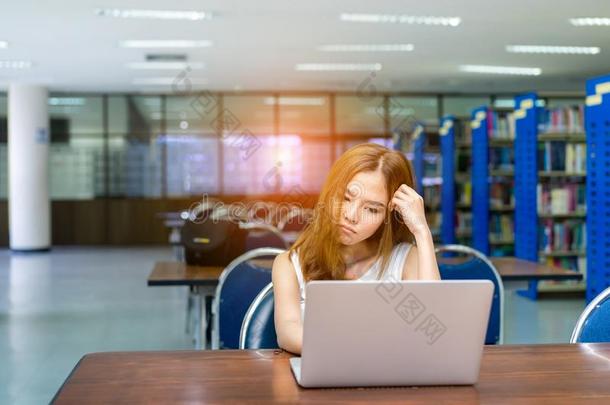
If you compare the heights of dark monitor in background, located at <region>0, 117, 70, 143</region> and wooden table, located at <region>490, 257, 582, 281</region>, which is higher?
dark monitor in background, located at <region>0, 117, 70, 143</region>

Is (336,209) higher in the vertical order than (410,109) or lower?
lower

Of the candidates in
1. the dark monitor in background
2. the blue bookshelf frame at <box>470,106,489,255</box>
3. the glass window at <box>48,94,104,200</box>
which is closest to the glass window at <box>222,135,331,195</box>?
the glass window at <box>48,94,104,200</box>

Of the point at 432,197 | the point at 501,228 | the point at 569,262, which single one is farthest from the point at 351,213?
the point at 432,197

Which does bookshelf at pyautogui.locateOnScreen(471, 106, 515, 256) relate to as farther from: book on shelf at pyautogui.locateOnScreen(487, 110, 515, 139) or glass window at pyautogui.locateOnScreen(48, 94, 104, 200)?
glass window at pyautogui.locateOnScreen(48, 94, 104, 200)

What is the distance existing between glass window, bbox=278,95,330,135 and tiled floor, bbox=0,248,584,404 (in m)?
4.50

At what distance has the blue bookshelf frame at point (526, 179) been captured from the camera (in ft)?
21.3

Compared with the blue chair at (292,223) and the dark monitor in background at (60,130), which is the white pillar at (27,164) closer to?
the dark monitor in background at (60,130)

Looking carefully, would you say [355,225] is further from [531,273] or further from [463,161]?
[463,161]

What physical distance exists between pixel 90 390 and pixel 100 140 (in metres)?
11.6

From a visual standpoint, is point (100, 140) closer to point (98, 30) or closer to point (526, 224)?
point (98, 30)

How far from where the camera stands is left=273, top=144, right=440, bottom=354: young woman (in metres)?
1.55

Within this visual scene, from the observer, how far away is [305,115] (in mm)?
12430

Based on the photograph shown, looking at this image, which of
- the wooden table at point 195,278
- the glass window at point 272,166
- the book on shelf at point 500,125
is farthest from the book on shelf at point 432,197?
the wooden table at point 195,278

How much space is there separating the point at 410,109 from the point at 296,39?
4983 millimetres
